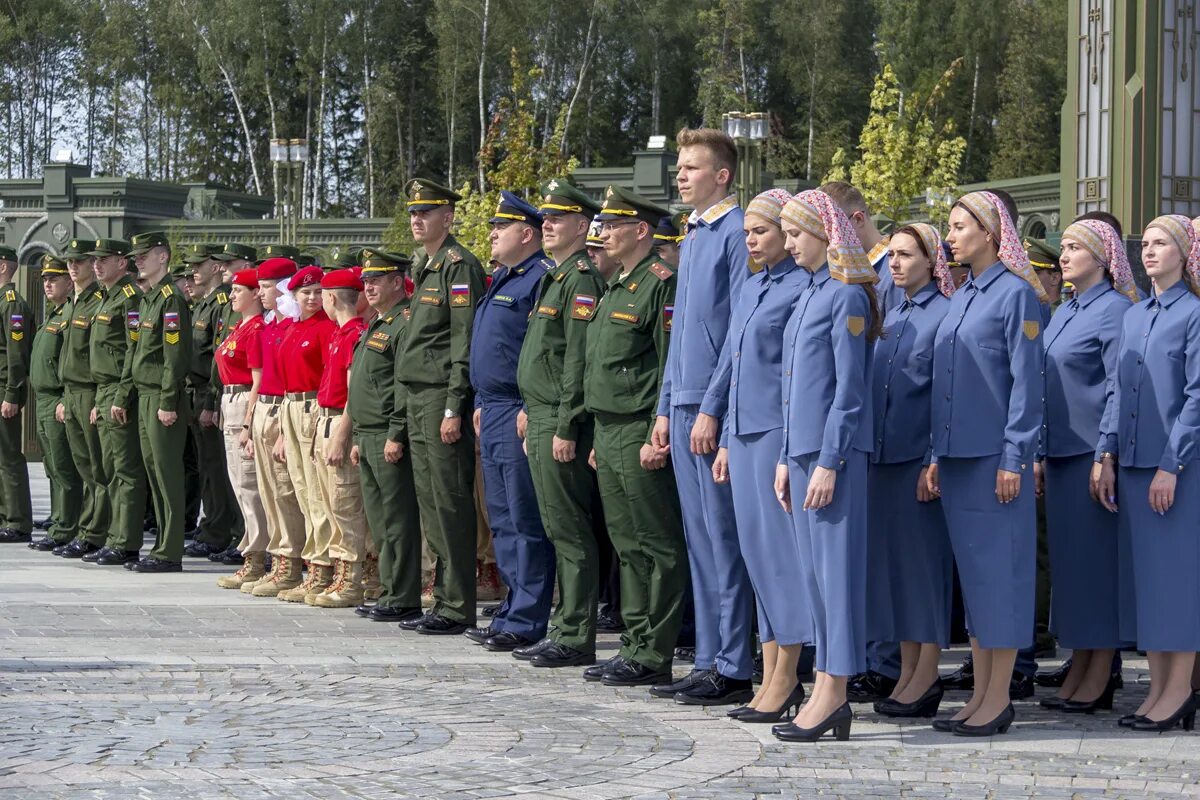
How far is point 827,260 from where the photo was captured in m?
7.31

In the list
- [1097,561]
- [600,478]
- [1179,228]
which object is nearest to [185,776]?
[600,478]

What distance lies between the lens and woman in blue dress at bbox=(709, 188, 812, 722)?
7430 mm

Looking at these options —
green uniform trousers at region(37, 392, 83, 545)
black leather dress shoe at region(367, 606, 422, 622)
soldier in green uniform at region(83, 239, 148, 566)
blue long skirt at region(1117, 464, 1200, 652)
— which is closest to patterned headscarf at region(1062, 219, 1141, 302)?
blue long skirt at region(1117, 464, 1200, 652)

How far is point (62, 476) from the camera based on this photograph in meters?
14.6

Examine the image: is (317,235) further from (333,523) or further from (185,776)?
(185,776)

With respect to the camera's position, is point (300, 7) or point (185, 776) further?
point (300, 7)

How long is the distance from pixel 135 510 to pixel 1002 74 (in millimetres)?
43548

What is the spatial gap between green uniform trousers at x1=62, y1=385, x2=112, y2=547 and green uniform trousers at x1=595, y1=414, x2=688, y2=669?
6391 millimetres

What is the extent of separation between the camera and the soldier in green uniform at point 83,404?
45.8 ft

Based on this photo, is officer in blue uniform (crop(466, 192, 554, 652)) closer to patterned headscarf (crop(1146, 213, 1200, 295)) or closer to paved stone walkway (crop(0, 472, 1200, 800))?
paved stone walkway (crop(0, 472, 1200, 800))

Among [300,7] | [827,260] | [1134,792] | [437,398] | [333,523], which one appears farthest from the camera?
[300,7]

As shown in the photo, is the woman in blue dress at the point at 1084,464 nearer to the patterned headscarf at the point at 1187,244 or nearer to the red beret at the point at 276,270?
the patterned headscarf at the point at 1187,244

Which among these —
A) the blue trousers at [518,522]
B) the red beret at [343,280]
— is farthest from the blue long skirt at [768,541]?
the red beret at [343,280]

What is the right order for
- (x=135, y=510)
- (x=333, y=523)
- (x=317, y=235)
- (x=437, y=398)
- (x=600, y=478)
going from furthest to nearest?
1. (x=317, y=235)
2. (x=135, y=510)
3. (x=333, y=523)
4. (x=437, y=398)
5. (x=600, y=478)
